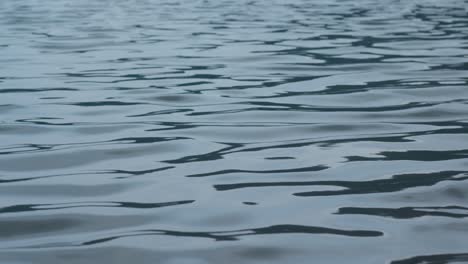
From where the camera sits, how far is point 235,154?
16.4 ft

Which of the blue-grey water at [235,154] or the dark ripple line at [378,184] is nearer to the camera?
the blue-grey water at [235,154]

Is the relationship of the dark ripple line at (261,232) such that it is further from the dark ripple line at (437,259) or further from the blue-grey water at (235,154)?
the dark ripple line at (437,259)

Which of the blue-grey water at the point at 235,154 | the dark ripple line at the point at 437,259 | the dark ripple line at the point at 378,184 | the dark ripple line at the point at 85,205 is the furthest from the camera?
the dark ripple line at the point at 378,184

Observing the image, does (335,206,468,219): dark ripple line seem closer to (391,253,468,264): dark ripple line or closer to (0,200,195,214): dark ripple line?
(391,253,468,264): dark ripple line

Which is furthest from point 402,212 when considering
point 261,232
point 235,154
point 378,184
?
point 235,154

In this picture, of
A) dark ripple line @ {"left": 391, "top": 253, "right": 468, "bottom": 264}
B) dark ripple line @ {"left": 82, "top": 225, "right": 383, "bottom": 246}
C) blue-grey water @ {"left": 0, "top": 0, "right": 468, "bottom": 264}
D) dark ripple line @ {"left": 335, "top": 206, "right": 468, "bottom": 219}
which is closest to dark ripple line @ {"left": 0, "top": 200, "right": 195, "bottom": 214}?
blue-grey water @ {"left": 0, "top": 0, "right": 468, "bottom": 264}

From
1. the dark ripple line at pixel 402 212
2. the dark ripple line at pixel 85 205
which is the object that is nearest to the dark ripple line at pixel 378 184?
the dark ripple line at pixel 402 212

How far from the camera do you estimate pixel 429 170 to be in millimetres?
4488

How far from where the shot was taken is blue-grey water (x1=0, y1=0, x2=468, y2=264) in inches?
136

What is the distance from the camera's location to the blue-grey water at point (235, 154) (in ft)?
11.3

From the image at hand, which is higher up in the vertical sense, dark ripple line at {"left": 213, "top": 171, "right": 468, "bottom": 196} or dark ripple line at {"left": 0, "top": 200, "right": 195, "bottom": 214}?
dark ripple line at {"left": 0, "top": 200, "right": 195, "bottom": 214}

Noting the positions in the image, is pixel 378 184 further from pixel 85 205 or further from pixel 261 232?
pixel 85 205

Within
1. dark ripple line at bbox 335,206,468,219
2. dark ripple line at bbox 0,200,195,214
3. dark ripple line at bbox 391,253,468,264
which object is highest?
dark ripple line at bbox 0,200,195,214

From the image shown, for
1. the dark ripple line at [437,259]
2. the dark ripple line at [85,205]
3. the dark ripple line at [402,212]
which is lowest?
Answer: the dark ripple line at [437,259]
